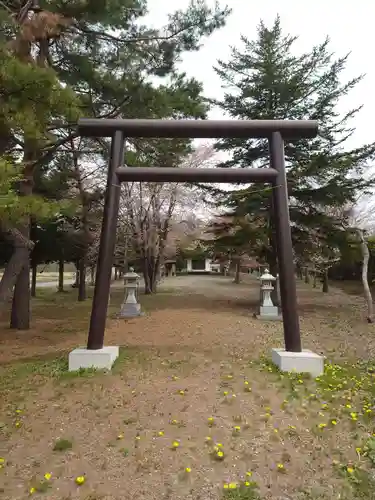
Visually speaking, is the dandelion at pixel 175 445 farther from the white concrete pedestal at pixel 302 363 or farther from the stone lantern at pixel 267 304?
the stone lantern at pixel 267 304

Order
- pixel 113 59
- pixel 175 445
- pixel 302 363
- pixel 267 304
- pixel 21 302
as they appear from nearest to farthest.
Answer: pixel 175 445
pixel 302 363
pixel 113 59
pixel 21 302
pixel 267 304

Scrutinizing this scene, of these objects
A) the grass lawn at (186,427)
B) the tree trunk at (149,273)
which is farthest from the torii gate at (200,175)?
the tree trunk at (149,273)

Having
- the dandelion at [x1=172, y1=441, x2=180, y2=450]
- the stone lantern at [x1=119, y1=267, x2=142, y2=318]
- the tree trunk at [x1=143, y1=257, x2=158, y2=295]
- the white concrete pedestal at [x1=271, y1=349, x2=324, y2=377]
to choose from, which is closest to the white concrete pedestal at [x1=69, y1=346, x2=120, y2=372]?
the dandelion at [x1=172, y1=441, x2=180, y2=450]

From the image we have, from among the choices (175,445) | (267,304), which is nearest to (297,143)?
(267,304)

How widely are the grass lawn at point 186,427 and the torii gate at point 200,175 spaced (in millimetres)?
792

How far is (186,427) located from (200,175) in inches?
131

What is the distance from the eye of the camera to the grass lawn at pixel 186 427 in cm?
243

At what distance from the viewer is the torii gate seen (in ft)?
15.3

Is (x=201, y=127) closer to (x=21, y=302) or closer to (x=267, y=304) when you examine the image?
(x=21, y=302)

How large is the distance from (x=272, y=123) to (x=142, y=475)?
176 inches

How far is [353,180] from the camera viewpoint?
1004 cm

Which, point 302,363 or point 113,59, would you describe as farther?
point 113,59

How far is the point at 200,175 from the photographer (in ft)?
16.4

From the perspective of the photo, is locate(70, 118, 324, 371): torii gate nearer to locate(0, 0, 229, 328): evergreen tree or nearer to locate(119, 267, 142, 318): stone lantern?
locate(0, 0, 229, 328): evergreen tree
